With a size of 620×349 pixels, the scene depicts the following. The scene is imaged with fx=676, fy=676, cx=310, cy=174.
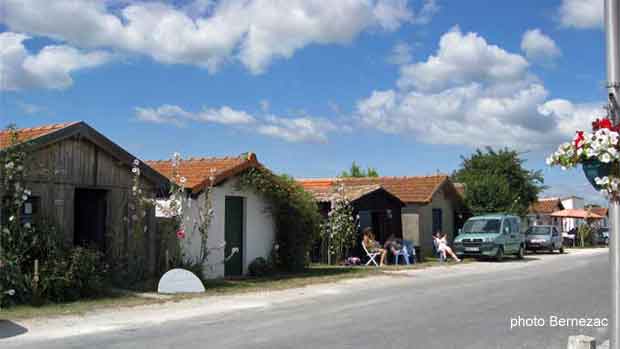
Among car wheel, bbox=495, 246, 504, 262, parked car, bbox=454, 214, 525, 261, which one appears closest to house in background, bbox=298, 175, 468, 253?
parked car, bbox=454, 214, 525, 261

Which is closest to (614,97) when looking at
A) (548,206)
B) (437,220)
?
(437,220)

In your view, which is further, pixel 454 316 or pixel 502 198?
pixel 502 198

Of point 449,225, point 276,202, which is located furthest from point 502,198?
point 276,202

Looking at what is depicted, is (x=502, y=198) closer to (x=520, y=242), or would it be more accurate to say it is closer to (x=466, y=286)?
(x=520, y=242)

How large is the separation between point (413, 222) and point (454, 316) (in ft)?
61.8

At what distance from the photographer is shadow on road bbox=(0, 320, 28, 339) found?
381 inches

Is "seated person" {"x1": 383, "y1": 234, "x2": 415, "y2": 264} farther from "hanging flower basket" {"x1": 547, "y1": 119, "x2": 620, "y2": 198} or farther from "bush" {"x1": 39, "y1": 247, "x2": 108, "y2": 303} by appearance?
"hanging flower basket" {"x1": 547, "y1": 119, "x2": 620, "y2": 198}

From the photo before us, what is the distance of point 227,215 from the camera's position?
1914cm

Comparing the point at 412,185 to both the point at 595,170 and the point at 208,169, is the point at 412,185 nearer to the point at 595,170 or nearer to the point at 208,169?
the point at 208,169

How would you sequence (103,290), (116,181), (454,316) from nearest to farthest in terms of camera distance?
(454,316), (103,290), (116,181)

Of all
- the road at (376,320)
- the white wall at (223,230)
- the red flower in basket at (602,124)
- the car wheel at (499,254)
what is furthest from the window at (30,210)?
the car wheel at (499,254)

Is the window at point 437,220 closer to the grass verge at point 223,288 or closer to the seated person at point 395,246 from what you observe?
the seated person at point 395,246

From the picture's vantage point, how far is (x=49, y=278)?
41.6 ft

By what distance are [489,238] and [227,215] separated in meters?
12.0
